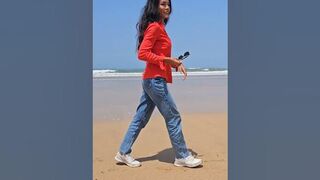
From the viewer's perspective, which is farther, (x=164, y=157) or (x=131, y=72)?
(x=131, y=72)

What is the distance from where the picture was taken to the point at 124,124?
514cm

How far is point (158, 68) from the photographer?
3385 mm

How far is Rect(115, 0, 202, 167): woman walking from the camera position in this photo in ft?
11.0

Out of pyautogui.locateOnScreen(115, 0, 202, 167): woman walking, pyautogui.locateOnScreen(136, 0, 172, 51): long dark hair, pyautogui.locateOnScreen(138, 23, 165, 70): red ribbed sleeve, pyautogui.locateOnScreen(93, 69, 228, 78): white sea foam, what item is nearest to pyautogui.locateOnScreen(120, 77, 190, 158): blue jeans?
pyautogui.locateOnScreen(115, 0, 202, 167): woman walking

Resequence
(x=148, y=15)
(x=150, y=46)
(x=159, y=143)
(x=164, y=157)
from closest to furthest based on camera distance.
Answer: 1. (x=150, y=46)
2. (x=148, y=15)
3. (x=164, y=157)
4. (x=159, y=143)

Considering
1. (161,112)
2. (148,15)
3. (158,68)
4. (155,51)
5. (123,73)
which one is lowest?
(161,112)

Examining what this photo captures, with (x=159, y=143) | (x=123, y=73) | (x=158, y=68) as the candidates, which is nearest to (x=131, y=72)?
(x=123, y=73)

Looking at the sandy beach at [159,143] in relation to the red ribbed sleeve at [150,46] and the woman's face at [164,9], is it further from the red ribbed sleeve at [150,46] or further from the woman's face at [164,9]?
the woman's face at [164,9]

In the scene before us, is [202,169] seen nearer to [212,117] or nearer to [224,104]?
[212,117]

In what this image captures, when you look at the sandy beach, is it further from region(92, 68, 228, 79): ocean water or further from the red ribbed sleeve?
region(92, 68, 228, 79): ocean water

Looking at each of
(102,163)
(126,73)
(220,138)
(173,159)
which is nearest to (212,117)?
(220,138)

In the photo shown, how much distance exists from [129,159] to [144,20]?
1175mm

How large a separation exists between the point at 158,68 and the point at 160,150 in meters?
0.95

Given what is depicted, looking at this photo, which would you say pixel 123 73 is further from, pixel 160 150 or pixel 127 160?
pixel 127 160
